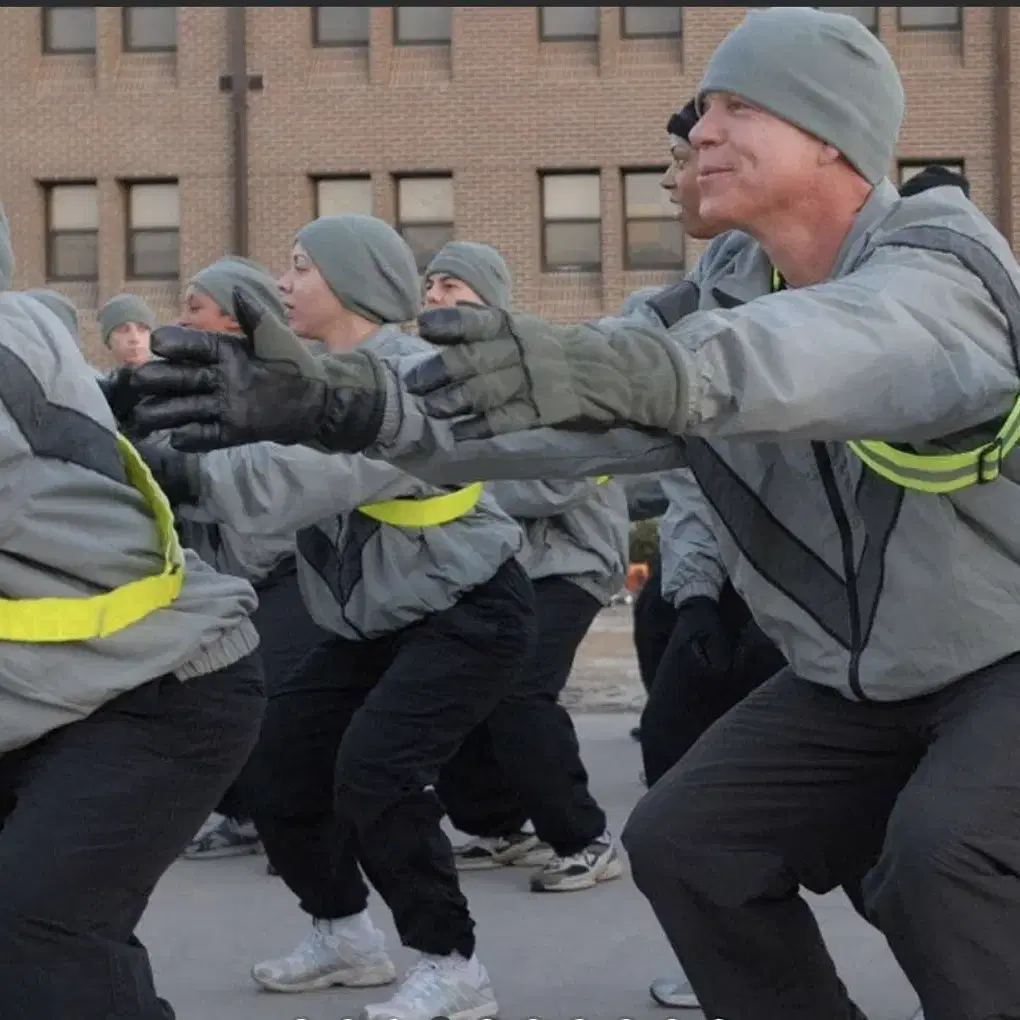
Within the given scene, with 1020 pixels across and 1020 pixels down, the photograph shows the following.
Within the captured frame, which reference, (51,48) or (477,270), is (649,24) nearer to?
(51,48)

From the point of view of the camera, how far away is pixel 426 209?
28.1 meters

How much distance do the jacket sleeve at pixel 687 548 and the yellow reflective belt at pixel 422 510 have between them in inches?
29.8

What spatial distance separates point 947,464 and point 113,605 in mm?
1458

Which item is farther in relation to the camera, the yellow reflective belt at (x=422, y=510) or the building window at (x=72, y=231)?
the building window at (x=72, y=231)

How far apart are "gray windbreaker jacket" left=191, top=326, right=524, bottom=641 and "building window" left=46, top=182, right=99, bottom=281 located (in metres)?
24.0

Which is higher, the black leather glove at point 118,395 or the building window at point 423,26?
the building window at point 423,26

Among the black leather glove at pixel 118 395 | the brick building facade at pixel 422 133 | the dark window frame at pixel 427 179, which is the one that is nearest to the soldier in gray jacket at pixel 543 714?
the black leather glove at pixel 118 395

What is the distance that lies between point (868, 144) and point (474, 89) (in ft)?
83.0

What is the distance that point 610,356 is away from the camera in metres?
2.41

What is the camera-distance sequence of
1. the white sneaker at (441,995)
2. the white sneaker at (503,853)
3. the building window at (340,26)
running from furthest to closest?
the building window at (340,26) → the white sneaker at (503,853) → the white sneaker at (441,995)

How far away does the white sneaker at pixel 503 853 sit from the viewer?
733cm

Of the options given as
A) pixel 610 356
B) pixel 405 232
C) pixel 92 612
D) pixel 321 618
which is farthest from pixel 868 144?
pixel 405 232

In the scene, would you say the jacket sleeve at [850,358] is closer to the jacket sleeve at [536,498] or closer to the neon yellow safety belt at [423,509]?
the neon yellow safety belt at [423,509]

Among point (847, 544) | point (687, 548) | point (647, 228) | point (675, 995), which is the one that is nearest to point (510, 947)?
point (675, 995)
